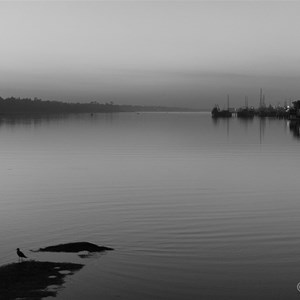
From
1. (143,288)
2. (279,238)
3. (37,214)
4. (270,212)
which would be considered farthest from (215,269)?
(37,214)

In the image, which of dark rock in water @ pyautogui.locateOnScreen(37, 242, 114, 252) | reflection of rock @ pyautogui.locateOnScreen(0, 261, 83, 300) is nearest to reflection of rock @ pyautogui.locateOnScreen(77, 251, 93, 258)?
dark rock in water @ pyautogui.locateOnScreen(37, 242, 114, 252)

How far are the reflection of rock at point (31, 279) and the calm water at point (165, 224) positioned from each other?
42 centimetres

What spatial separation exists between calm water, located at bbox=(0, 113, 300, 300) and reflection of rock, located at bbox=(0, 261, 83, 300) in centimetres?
42

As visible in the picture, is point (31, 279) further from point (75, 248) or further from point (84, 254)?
point (75, 248)

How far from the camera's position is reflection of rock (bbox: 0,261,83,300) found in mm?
12406

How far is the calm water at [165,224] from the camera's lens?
551 inches

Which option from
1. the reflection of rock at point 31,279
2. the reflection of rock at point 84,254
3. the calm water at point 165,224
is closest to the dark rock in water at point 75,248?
the reflection of rock at point 84,254

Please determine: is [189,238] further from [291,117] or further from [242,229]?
[291,117]

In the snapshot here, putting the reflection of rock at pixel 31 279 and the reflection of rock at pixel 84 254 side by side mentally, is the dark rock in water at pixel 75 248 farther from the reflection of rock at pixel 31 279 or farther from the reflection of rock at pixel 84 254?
the reflection of rock at pixel 31 279

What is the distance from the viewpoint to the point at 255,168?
4188 centimetres

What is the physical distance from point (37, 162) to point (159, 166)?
37.6ft

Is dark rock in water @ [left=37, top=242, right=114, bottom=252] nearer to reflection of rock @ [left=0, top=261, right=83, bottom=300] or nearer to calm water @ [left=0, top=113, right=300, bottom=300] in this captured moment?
calm water @ [left=0, top=113, right=300, bottom=300]

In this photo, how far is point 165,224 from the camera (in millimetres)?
21250

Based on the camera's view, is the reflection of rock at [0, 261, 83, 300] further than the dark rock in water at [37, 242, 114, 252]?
No
